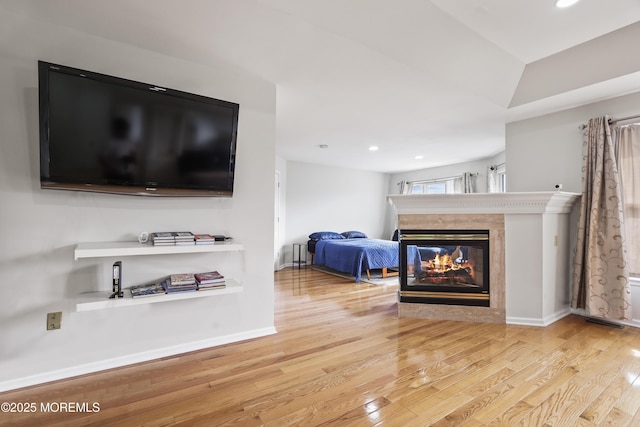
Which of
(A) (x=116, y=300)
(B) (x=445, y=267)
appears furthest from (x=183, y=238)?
(B) (x=445, y=267)

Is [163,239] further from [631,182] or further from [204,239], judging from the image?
[631,182]

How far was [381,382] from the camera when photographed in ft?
6.25

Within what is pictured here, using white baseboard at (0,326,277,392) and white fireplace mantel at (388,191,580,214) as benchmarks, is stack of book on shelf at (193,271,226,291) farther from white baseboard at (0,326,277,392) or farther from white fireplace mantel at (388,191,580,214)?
white fireplace mantel at (388,191,580,214)

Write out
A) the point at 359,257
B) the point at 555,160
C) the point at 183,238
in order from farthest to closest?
the point at 359,257 → the point at 555,160 → the point at 183,238

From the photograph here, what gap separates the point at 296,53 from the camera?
232 centimetres

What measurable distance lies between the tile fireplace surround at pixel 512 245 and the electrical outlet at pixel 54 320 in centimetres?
288

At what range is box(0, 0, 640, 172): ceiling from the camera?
6.27 feet

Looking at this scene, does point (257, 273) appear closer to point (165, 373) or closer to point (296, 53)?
point (165, 373)

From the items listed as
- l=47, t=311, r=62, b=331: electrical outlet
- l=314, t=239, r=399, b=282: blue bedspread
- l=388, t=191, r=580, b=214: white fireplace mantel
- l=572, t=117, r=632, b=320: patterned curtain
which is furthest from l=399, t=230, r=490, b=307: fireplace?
l=47, t=311, r=62, b=331: electrical outlet

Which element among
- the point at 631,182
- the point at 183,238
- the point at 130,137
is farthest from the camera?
the point at 631,182

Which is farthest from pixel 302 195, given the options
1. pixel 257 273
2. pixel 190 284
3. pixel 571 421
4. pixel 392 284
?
pixel 571 421

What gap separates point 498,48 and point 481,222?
161 centimetres

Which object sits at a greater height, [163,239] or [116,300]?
[163,239]

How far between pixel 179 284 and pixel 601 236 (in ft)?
12.8
